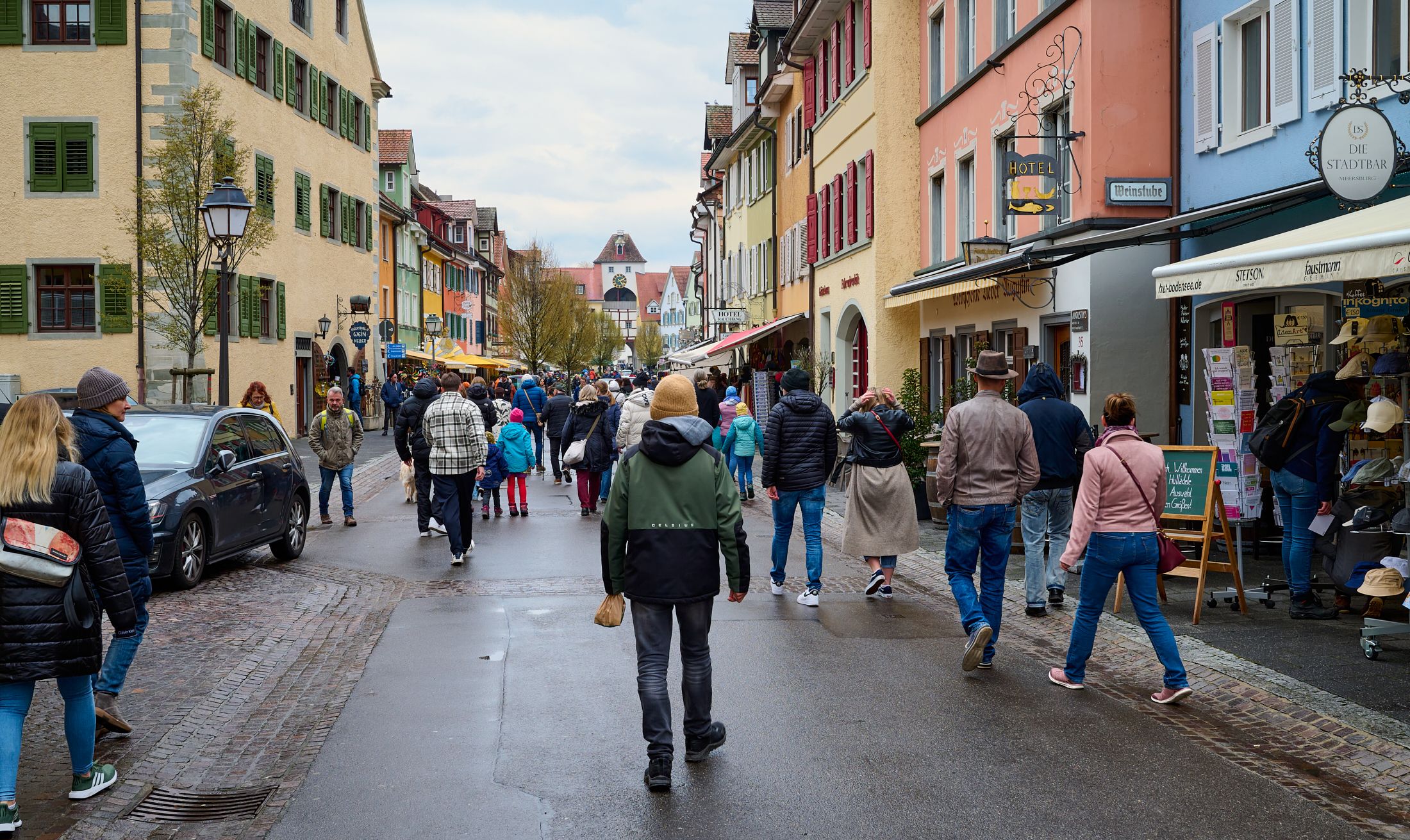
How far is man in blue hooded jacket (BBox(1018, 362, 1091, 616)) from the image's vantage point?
9.82 m

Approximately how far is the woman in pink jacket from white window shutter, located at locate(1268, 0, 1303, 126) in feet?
21.8

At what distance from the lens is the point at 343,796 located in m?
5.46

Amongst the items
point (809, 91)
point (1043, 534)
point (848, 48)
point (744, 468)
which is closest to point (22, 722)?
point (1043, 534)

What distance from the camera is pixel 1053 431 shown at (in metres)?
9.86

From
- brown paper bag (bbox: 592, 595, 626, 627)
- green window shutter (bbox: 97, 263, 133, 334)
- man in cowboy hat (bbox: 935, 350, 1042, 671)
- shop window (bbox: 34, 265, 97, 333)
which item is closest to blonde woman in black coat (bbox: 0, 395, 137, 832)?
brown paper bag (bbox: 592, 595, 626, 627)

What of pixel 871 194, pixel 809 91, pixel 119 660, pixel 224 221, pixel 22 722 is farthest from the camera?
pixel 809 91

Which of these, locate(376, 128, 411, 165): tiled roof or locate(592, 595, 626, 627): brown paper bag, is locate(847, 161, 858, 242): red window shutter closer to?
locate(592, 595, 626, 627): brown paper bag

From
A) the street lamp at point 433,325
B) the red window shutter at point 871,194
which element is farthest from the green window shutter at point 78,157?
the street lamp at point 433,325

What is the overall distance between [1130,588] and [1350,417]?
3.28 metres

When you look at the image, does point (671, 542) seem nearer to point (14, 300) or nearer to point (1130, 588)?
point (1130, 588)

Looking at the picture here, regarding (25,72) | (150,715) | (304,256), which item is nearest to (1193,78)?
(150,715)

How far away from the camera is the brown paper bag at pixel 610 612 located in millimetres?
5949

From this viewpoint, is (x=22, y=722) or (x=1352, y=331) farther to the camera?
(x=1352, y=331)

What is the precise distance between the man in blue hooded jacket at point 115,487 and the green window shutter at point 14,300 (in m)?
24.4
